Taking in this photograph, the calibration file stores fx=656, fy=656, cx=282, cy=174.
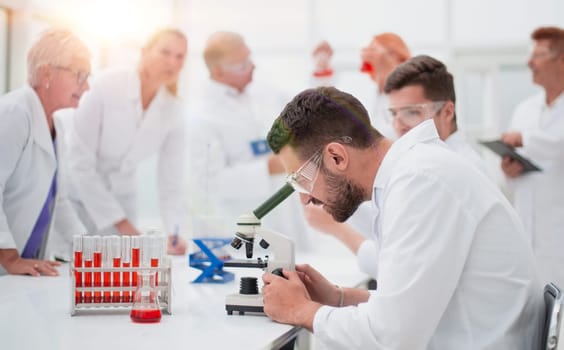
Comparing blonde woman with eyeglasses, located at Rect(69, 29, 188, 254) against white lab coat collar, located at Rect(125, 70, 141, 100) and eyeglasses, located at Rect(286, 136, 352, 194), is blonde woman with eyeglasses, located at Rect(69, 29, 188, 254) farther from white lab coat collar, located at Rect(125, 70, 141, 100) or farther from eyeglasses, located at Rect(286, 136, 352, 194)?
eyeglasses, located at Rect(286, 136, 352, 194)

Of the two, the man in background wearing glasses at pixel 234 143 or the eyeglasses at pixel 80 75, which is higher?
the eyeglasses at pixel 80 75

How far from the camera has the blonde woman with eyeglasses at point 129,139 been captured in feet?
10.6

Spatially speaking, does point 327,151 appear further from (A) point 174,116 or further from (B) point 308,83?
(B) point 308,83

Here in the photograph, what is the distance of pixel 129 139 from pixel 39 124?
944 millimetres

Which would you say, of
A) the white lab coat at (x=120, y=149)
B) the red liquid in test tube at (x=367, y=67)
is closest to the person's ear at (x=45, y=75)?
Answer: the white lab coat at (x=120, y=149)

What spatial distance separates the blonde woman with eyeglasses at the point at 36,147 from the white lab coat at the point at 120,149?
1.57ft

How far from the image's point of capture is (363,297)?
186 cm

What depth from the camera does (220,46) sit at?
146 inches

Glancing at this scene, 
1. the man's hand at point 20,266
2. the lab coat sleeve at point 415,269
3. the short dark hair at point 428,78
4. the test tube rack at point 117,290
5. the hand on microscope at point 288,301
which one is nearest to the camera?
the lab coat sleeve at point 415,269

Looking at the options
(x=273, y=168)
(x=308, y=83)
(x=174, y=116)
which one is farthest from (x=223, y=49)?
(x=308, y=83)

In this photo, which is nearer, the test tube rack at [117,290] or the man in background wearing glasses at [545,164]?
the test tube rack at [117,290]

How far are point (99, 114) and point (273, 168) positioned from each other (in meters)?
1.00

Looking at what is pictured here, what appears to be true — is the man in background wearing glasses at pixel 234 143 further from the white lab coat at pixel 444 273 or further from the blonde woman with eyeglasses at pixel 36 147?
the white lab coat at pixel 444 273

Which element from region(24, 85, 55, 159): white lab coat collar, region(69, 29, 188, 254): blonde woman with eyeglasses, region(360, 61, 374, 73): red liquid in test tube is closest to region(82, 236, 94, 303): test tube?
region(24, 85, 55, 159): white lab coat collar
